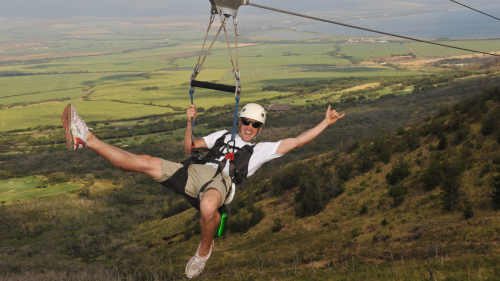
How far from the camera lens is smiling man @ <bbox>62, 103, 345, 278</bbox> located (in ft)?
18.5

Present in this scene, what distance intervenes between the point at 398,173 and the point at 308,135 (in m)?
22.6

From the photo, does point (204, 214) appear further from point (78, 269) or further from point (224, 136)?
point (78, 269)

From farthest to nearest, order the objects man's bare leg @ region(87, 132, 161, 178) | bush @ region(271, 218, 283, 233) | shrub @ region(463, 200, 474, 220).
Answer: bush @ region(271, 218, 283, 233) → shrub @ region(463, 200, 474, 220) → man's bare leg @ region(87, 132, 161, 178)

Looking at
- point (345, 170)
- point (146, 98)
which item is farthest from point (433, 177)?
point (146, 98)

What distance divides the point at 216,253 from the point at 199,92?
130 metres

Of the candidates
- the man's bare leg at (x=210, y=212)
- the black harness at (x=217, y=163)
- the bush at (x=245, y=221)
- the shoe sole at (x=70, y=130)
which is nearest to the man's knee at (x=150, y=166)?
the black harness at (x=217, y=163)

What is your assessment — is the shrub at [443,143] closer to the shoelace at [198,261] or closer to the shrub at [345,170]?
the shrub at [345,170]

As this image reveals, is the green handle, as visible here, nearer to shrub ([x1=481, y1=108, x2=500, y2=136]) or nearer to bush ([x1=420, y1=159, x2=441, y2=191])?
bush ([x1=420, y1=159, x2=441, y2=191])

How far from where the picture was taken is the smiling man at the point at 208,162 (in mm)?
5633

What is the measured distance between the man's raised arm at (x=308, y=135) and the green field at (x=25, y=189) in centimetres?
6111

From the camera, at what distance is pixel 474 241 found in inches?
563

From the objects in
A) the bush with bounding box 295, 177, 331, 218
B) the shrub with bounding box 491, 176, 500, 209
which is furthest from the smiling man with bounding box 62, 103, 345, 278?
the bush with bounding box 295, 177, 331, 218

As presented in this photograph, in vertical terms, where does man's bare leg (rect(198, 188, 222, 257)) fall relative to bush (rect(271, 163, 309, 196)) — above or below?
above

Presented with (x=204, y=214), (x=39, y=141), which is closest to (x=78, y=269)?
(x=204, y=214)
